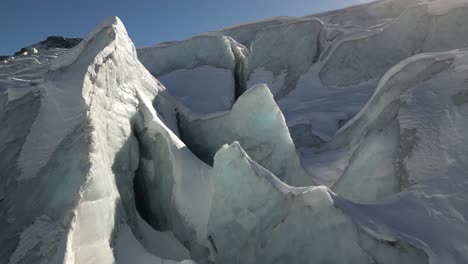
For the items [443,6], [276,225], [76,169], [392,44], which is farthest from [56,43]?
[276,225]

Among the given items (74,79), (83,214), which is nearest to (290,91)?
(74,79)

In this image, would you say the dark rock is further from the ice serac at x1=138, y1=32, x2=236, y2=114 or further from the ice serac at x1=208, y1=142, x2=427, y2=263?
the ice serac at x1=208, y1=142, x2=427, y2=263

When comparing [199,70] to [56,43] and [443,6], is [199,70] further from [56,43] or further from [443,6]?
[56,43]

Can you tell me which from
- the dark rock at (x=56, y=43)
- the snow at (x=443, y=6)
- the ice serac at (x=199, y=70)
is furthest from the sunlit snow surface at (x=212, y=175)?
the dark rock at (x=56, y=43)

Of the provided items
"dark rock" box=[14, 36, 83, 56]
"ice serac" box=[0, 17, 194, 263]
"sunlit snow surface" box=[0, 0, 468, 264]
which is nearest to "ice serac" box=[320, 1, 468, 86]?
"sunlit snow surface" box=[0, 0, 468, 264]

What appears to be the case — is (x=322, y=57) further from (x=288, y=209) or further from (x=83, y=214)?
(x=83, y=214)

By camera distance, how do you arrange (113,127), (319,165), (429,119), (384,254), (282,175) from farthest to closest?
(319,165), (282,175), (429,119), (113,127), (384,254)

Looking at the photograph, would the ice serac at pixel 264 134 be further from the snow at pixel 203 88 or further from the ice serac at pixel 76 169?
the snow at pixel 203 88
